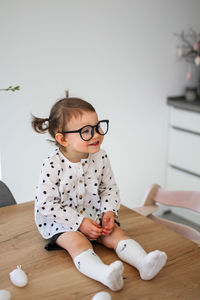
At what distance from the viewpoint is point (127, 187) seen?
2.89 m

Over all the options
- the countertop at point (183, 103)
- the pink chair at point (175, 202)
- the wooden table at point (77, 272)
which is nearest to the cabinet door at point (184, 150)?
the countertop at point (183, 103)

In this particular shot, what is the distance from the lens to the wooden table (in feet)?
3.18

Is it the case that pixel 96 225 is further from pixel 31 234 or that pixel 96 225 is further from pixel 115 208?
pixel 31 234

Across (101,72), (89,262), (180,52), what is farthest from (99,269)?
(180,52)

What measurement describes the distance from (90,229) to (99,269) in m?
0.21

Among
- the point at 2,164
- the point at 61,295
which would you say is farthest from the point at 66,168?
the point at 2,164

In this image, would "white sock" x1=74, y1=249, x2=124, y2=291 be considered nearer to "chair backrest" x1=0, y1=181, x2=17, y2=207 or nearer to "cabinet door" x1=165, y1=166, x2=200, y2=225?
"chair backrest" x1=0, y1=181, x2=17, y2=207

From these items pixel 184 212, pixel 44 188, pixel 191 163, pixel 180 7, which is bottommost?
pixel 184 212

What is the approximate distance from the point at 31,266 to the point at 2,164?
4.08ft

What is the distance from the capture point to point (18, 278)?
1.00m

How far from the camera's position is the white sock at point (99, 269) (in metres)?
0.96

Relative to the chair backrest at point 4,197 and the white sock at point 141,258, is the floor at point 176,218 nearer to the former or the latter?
the chair backrest at point 4,197

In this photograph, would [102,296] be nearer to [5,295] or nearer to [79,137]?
[5,295]

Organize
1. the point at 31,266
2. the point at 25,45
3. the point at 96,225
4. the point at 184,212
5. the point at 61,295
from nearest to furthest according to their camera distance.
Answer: the point at 61,295, the point at 31,266, the point at 96,225, the point at 25,45, the point at 184,212
